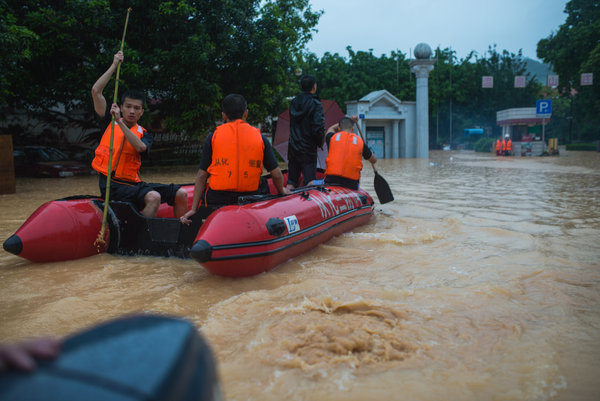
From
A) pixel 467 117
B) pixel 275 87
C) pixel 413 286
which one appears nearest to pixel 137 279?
pixel 413 286

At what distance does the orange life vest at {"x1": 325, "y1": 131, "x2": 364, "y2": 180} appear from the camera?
6.75 metres

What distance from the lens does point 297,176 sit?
6.88m

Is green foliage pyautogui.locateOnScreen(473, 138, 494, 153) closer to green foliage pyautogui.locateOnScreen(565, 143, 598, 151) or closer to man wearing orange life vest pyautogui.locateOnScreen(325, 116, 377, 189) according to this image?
green foliage pyautogui.locateOnScreen(565, 143, 598, 151)

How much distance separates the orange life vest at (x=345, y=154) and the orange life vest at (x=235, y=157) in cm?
239

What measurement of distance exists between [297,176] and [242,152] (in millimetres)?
2512

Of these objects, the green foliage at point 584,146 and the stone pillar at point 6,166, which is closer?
the stone pillar at point 6,166

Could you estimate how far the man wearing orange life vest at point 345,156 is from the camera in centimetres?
676

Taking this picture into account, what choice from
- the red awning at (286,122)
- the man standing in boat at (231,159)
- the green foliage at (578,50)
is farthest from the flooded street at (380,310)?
the green foliage at (578,50)

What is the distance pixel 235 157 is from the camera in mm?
4418

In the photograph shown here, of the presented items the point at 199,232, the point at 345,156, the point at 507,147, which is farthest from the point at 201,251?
the point at 507,147

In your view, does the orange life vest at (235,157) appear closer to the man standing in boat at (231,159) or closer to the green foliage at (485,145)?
the man standing in boat at (231,159)

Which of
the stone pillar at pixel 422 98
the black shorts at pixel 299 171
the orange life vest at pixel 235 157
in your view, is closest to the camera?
the orange life vest at pixel 235 157

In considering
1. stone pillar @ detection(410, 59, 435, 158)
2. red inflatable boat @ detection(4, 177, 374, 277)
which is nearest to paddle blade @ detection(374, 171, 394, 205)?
red inflatable boat @ detection(4, 177, 374, 277)

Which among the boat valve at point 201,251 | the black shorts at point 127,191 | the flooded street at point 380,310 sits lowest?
the flooded street at point 380,310
